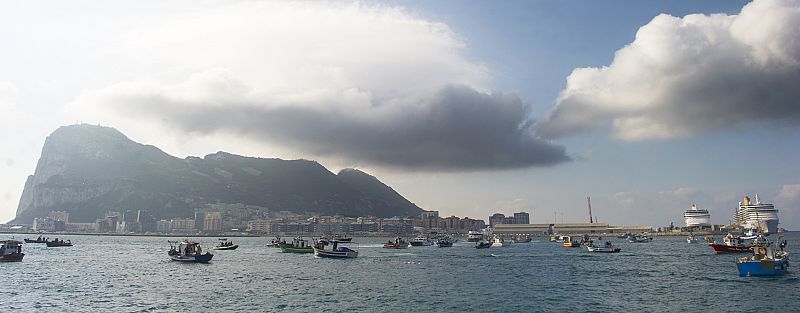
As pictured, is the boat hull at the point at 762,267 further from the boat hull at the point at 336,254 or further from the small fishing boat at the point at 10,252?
the small fishing boat at the point at 10,252

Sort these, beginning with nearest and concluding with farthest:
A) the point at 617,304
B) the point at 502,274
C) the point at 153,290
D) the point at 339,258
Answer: the point at 617,304 → the point at 153,290 → the point at 502,274 → the point at 339,258

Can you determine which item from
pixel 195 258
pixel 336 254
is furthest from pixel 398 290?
pixel 195 258

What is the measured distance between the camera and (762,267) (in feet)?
203

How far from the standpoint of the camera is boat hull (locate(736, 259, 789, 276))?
61656 mm

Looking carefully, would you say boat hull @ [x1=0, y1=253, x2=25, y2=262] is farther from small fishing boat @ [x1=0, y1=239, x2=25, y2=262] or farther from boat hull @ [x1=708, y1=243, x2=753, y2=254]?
boat hull @ [x1=708, y1=243, x2=753, y2=254]

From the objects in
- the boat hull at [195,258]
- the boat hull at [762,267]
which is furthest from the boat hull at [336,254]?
the boat hull at [762,267]

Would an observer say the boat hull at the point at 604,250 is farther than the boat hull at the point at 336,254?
Yes

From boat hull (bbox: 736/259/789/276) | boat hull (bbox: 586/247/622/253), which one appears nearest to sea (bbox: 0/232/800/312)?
boat hull (bbox: 736/259/789/276)

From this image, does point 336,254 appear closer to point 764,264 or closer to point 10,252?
point 10,252

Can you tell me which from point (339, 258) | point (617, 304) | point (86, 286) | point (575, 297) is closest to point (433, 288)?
point (575, 297)

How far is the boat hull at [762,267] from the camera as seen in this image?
61656 mm

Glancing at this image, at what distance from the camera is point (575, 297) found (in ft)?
165

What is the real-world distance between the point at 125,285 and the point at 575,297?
48.1 meters

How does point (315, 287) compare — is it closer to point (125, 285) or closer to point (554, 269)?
point (125, 285)
